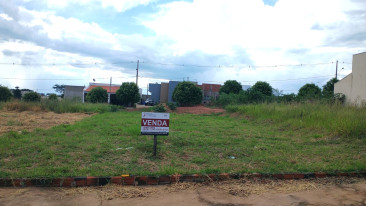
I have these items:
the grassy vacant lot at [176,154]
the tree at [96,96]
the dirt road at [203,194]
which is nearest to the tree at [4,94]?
the tree at [96,96]

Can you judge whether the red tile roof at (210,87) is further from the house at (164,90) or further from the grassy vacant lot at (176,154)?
the grassy vacant lot at (176,154)

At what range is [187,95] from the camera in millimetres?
34500

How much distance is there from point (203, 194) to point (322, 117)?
29.3 ft

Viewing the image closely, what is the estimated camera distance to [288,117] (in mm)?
14078

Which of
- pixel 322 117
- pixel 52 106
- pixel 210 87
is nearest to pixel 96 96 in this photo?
pixel 52 106

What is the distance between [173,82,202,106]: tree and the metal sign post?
27491 mm

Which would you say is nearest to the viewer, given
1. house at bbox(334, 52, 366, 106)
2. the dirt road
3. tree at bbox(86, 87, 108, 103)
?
the dirt road

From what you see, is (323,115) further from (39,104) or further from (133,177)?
(39,104)

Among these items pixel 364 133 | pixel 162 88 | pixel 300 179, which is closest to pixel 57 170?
pixel 300 179

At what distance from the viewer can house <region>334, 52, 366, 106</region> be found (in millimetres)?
18344

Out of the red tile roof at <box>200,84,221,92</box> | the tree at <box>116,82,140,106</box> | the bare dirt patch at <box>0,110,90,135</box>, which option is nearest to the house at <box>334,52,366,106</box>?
the bare dirt patch at <box>0,110,90,135</box>

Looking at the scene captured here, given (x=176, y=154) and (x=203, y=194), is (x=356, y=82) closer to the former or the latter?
(x=176, y=154)

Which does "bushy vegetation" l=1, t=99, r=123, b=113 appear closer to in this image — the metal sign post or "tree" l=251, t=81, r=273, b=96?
"tree" l=251, t=81, r=273, b=96

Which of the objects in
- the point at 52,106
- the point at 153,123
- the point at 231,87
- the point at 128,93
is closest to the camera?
the point at 153,123
